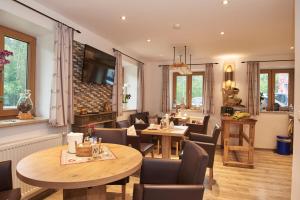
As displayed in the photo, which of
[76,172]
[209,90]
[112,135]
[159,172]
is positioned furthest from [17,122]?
[209,90]

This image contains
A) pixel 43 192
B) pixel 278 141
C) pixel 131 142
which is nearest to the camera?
pixel 43 192

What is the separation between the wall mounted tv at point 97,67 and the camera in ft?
11.6

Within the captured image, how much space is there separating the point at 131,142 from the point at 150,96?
3.63m

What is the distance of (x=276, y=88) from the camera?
18.5 feet

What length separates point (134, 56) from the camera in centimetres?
572

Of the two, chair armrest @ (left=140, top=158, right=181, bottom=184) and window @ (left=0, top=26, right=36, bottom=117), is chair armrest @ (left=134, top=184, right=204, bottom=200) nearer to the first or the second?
chair armrest @ (left=140, top=158, right=181, bottom=184)

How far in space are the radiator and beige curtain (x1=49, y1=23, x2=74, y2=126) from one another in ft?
0.89

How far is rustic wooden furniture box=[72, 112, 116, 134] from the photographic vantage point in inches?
132

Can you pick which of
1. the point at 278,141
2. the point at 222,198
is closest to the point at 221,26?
the point at 222,198

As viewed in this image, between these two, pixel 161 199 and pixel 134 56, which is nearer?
pixel 161 199

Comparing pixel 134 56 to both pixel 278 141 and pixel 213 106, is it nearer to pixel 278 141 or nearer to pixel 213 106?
pixel 213 106

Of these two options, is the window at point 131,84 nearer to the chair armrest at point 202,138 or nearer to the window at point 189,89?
the window at point 189,89

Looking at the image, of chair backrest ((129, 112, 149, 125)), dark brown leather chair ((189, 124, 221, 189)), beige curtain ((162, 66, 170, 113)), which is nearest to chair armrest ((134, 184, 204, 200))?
dark brown leather chair ((189, 124, 221, 189))

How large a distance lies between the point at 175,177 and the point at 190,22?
7.81 feet
